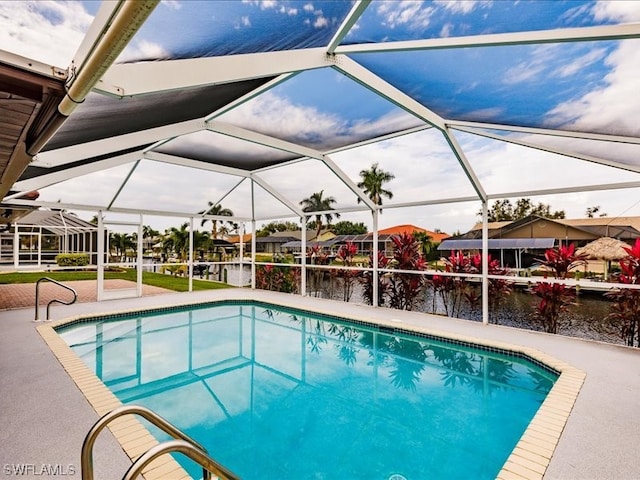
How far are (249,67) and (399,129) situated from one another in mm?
3822

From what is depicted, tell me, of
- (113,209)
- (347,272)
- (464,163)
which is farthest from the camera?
(347,272)

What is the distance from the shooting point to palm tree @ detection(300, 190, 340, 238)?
36.2 feet

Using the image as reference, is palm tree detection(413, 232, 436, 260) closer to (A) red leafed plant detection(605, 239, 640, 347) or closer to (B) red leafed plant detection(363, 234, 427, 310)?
(B) red leafed plant detection(363, 234, 427, 310)

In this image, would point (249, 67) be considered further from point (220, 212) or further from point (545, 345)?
point (220, 212)

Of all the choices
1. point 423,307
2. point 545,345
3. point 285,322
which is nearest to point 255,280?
point 285,322

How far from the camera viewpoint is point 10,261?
56.4 feet

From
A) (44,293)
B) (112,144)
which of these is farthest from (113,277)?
(112,144)

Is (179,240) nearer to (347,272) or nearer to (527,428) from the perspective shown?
(347,272)

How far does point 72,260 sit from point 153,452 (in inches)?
796

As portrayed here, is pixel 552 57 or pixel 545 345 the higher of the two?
pixel 552 57

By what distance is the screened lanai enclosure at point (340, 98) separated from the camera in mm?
2334

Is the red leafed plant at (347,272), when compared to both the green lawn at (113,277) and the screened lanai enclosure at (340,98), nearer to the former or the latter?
the screened lanai enclosure at (340,98)

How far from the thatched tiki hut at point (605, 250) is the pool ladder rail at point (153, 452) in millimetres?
7527

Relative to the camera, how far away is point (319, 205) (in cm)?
1138
